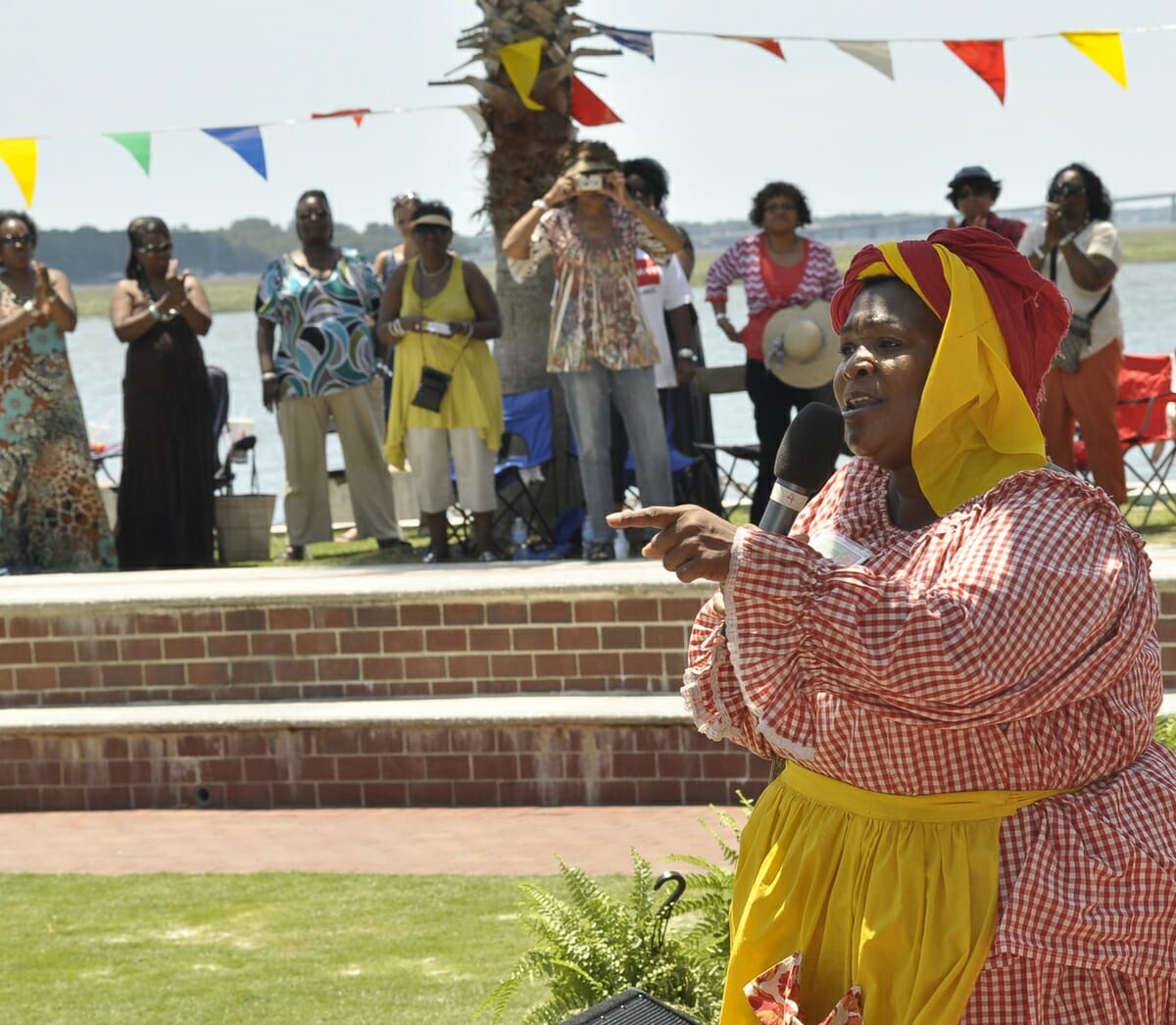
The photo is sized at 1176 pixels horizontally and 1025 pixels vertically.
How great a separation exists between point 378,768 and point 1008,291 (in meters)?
5.76

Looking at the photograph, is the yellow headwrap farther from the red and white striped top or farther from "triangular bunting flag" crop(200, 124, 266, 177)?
"triangular bunting flag" crop(200, 124, 266, 177)

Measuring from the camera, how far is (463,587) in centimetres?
844

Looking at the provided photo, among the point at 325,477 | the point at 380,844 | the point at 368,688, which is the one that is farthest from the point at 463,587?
the point at 325,477

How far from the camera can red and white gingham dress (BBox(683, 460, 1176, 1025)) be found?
8.86ft

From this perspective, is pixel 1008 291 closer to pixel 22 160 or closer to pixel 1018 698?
pixel 1018 698

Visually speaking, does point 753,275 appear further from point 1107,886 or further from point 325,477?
point 1107,886

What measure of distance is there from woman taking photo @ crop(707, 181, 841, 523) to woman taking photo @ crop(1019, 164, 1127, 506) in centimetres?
113

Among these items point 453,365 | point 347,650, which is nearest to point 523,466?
point 453,365

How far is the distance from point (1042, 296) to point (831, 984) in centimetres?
110

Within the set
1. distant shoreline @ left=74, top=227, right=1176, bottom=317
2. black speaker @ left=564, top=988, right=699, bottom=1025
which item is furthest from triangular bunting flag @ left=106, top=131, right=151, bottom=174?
distant shoreline @ left=74, top=227, right=1176, bottom=317

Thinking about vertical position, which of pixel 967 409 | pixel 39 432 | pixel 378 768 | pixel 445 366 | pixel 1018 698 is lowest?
pixel 378 768

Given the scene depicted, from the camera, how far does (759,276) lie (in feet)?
33.4

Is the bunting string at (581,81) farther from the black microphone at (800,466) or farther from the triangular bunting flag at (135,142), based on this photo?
the black microphone at (800,466)

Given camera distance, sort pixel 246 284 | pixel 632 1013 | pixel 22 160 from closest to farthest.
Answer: pixel 632 1013 → pixel 22 160 → pixel 246 284
